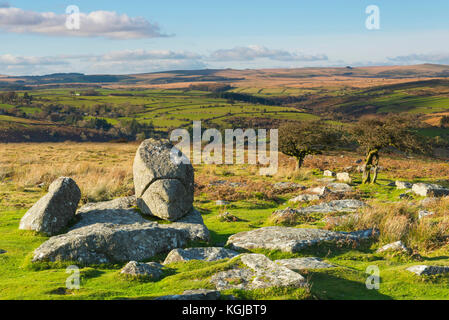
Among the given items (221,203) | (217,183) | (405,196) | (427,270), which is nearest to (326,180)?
(405,196)

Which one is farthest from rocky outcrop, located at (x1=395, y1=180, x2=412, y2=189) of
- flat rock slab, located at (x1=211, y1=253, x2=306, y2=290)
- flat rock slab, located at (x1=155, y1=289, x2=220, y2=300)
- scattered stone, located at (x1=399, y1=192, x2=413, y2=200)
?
flat rock slab, located at (x1=155, y1=289, x2=220, y2=300)

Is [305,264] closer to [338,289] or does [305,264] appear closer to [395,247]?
[338,289]

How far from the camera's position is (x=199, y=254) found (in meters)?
12.2

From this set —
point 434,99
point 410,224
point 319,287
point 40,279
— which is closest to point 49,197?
point 40,279

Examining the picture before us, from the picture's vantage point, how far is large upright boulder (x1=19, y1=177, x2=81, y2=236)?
575 inches

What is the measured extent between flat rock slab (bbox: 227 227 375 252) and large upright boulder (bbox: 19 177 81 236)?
664 cm

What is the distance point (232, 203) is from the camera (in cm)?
2420

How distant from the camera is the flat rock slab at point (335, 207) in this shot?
1971 centimetres

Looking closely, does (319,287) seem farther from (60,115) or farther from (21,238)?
(60,115)

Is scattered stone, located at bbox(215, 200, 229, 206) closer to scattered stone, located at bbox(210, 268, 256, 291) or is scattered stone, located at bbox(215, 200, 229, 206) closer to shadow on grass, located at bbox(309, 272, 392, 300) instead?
shadow on grass, located at bbox(309, 272, 392, 300)

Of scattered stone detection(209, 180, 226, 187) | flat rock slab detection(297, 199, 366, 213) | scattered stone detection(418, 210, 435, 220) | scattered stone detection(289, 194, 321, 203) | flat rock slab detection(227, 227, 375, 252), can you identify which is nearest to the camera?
flat rock slab detection(227, 227, 375, 252)

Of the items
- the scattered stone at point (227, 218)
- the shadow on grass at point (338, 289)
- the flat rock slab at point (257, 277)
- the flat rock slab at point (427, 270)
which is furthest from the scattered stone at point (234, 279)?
the scattered stone at point (227, 218)

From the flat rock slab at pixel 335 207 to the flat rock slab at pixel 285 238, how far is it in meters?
4.99

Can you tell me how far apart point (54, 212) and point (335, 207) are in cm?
1378
